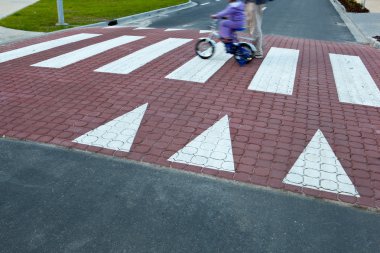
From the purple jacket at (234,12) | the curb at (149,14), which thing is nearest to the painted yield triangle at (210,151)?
the purple jacket at (234,12)

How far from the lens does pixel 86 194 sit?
3992mm

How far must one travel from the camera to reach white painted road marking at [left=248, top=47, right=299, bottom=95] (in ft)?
24.0

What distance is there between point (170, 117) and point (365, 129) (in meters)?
2.82

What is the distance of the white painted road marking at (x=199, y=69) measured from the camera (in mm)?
7773

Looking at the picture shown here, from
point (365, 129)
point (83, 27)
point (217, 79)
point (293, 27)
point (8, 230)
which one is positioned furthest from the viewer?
point (293, 27)

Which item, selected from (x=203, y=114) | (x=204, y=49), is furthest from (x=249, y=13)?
(x=203, y=114)

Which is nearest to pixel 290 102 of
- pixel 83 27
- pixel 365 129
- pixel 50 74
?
pixel 365 129

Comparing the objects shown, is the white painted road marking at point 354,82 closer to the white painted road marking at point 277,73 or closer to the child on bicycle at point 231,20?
the white painted road marking at point 277,73

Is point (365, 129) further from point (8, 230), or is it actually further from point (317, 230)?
point (8, 230)

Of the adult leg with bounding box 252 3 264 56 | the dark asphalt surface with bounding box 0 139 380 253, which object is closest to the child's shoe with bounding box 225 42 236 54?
the adult leg with bounding box 252 3 264 56

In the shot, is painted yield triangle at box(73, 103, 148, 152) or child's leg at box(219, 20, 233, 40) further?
child's leg at box(219, 20, 233, 40)

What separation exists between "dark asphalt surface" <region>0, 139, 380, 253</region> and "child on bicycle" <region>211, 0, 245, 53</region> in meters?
4.62

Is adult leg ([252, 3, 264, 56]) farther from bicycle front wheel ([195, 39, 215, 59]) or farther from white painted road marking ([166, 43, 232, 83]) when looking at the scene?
bicycle front wheel ([195, 39, 215, 59])

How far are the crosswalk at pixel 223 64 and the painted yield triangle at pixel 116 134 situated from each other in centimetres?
217
